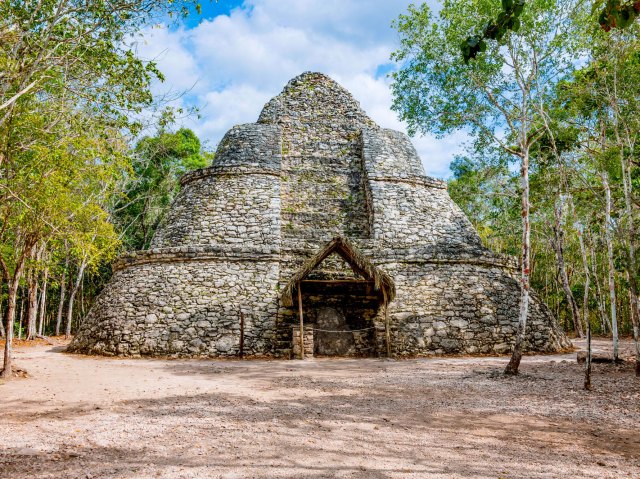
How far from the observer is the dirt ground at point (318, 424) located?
3.63 metres

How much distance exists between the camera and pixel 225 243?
13141mm

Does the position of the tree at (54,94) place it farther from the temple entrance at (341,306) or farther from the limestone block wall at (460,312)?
the limestone block wall at (460,312)

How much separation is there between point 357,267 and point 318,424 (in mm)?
6246

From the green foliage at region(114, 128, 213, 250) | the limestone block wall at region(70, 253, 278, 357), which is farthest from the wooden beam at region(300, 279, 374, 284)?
the green foliage at region(114, 128, 213, 250)

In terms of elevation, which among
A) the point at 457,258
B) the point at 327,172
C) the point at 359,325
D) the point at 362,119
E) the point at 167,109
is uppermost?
the point at 362,119

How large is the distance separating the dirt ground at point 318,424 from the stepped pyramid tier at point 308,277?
2.70 meters

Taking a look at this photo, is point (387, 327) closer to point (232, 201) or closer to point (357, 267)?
point (357, 267)

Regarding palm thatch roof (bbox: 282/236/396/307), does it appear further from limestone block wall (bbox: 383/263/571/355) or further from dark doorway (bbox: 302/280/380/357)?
limestone block wall (bbox: 383/263/571/355)

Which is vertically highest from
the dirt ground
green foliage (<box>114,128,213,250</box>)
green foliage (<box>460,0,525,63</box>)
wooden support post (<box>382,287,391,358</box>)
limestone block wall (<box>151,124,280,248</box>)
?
green foliage (<box>114,128,213,250</box>)

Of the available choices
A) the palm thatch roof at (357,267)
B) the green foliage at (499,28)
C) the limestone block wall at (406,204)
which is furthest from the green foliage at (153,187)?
the green foliage at (499,28)

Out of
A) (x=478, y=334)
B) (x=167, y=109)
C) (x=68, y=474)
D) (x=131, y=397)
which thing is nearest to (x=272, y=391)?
(x=131, y=397)

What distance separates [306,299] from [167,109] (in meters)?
5.81

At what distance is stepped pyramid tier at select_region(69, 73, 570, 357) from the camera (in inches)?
431

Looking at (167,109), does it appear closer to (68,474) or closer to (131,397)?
(131,397)
